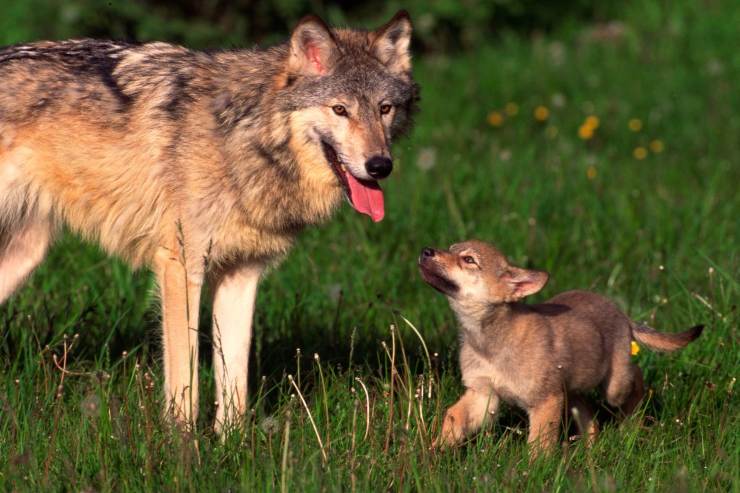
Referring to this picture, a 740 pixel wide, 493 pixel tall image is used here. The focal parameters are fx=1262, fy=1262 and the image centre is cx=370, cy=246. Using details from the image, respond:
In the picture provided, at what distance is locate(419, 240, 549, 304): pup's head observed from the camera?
17.1 feet

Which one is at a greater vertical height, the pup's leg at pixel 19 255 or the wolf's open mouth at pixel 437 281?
the wolf's open mouth at pixel 437 281

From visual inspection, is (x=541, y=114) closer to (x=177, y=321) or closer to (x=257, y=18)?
(x=257, y=18)

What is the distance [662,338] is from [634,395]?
0.29 m

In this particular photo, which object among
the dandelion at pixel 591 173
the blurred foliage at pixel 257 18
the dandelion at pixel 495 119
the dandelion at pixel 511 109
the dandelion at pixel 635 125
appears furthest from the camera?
the blurred foliage at pixel 257 18

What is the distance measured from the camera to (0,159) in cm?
536

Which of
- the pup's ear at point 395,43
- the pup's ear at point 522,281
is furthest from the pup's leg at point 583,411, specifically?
the pup's ear at point 395,43

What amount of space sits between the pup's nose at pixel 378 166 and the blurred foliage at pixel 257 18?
22.6 ft

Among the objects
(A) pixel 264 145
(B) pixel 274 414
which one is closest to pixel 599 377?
(B) pixel 274 414

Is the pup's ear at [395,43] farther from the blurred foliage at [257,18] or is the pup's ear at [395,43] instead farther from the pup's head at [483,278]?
the blurred foliage at [257,18]

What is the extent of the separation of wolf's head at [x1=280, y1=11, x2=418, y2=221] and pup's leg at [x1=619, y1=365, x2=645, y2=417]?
4.60ft

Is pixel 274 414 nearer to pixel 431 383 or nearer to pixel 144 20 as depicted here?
pixel 431 383

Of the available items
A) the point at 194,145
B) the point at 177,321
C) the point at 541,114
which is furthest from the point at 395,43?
the point at 541,114

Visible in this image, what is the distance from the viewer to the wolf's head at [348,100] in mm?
5027

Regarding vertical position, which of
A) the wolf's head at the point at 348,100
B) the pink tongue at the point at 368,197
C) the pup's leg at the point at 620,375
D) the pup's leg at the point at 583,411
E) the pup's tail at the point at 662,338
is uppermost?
the wolf's head at the point at 348,100
